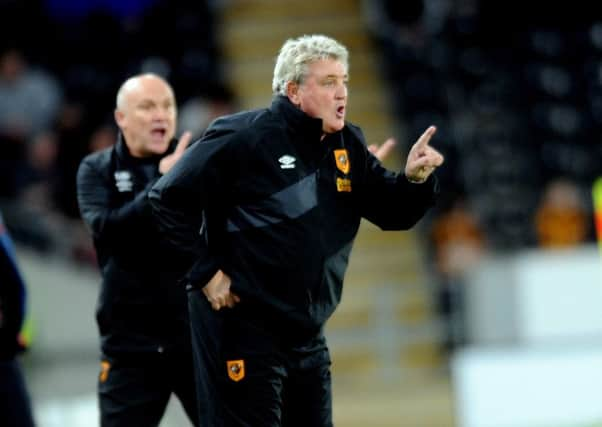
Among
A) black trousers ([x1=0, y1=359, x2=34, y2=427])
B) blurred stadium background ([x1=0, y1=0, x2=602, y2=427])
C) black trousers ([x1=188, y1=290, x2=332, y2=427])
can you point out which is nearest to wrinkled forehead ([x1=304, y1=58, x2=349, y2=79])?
black trousers ([x1=188, y1=290, x2=332, y2=427])

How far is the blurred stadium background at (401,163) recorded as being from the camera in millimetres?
9945

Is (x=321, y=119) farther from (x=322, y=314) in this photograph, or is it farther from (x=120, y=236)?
(x=120, y=236)

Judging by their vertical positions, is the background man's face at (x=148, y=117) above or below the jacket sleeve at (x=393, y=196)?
above

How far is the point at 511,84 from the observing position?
1464 centimetres

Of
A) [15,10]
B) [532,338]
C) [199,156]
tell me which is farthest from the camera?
[15,10]

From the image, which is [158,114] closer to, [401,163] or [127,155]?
[127,155]

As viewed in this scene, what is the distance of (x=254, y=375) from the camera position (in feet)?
16.8

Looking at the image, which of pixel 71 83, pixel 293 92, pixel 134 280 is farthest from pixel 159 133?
pixel 71 83

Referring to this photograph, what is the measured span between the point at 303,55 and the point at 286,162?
0.40 m

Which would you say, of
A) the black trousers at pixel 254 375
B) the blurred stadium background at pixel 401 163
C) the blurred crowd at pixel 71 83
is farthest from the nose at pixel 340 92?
the blurred crowd at pixel 71 83

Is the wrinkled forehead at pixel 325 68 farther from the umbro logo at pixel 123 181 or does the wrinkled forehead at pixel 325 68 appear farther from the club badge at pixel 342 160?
the umbro logo at pixel 123 181

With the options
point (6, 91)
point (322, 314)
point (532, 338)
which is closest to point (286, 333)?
point (322, 314)

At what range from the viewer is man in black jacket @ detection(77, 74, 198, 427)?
598 centimetres

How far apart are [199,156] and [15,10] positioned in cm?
899
